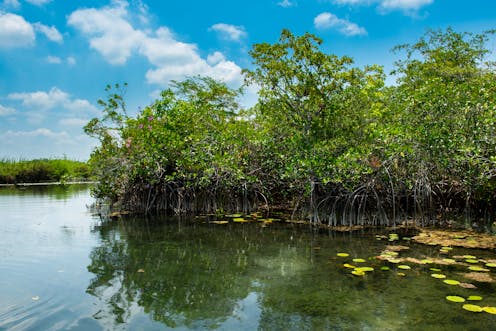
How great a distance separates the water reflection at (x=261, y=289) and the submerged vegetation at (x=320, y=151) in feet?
6.36

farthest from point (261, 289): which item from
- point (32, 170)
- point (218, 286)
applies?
point (32, 170)

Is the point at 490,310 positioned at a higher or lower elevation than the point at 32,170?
lower

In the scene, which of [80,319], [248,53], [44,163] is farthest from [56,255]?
[44,163]

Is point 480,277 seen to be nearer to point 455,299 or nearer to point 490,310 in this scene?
point 455,299

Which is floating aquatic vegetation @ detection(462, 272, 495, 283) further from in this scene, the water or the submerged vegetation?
the submerged vegetation

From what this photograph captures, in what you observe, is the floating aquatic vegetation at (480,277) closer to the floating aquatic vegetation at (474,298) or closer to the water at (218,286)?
the water at (218,286)

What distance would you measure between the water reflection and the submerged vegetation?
194 cm

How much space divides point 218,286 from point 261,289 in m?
0.52

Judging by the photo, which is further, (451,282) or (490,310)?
(451,282)

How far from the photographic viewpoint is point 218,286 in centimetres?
445

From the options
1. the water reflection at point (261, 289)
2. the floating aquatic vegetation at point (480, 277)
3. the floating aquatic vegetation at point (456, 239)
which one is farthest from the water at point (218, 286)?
the floating aquatic vegetation at point (456, 239)

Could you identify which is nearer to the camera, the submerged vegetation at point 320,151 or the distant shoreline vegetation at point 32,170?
the submerged vegetation at point 320,151

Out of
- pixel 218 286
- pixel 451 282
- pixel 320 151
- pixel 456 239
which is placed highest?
pixel 320 151

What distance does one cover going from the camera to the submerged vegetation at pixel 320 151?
775cm
